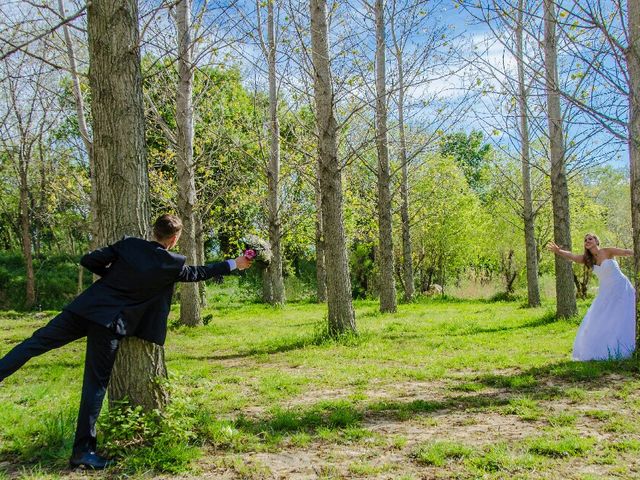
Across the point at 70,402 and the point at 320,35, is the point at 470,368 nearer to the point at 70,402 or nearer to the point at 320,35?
the point at 70,402

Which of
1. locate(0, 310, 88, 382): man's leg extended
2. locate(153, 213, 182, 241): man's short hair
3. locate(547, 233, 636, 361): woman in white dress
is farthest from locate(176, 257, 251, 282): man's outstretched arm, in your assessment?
locate(547, 233, 636, 361): woman in white dress

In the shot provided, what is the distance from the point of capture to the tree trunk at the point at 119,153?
451 centimetres

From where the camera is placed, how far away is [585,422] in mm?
4754

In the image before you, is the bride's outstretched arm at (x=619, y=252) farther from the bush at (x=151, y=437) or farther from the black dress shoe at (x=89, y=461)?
the black dress shoe at (x=89, y=461)

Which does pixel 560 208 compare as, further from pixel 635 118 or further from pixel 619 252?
pixel 635 118

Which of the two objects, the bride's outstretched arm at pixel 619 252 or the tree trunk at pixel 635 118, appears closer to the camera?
the tree trunk at pixel 635 118

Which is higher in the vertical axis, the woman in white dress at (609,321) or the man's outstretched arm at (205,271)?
the man's outstretched arm at (205,271)

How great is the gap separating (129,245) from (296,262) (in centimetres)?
3173

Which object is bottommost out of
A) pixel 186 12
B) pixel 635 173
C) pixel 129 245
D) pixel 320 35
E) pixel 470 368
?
pixel 470 368

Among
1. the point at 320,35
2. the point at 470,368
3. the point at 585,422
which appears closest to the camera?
the point at 585,422

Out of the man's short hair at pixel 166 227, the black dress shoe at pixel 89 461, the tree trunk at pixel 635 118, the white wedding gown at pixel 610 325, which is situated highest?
the tree trunk at pixel 635 118

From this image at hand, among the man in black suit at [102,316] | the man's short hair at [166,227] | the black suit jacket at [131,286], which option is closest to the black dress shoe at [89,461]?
the man in black suit at [102,316]

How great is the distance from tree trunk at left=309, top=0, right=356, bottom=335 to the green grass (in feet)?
2.82

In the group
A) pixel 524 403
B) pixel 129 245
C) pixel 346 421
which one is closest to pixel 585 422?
pixel 524 403
